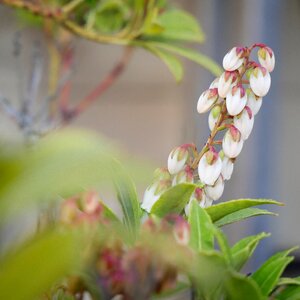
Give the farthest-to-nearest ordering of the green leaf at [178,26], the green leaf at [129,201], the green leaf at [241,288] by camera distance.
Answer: the green leaf at [178,26], the green leaf at [129,201], the green leaf at [241,288]

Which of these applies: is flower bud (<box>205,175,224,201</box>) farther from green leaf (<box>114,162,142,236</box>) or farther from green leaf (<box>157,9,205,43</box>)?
green leaf (<box>157,9,205,43</box>)

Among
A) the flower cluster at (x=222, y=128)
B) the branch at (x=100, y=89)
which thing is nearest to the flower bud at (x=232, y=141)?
the flower cluster at (x=222, y=128)

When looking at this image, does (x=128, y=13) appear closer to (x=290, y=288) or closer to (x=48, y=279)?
(x=290, y=288)

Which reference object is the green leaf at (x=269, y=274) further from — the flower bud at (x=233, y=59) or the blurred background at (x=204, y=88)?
the blurred background at (x=204, y=88)

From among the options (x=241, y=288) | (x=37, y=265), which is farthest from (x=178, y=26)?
(x=37, y=265)

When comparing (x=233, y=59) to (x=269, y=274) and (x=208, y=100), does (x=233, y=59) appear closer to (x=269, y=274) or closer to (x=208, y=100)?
(x=208, y=100)

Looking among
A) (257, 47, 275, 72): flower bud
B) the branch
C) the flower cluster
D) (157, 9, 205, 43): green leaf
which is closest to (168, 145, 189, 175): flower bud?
the flower cluster
